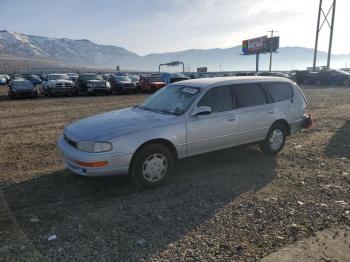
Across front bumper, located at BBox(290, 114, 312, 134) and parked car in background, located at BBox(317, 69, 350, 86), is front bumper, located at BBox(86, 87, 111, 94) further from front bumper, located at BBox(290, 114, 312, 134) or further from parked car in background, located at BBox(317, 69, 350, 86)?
parked car in background, located at BBox(317, 69, 350, 86)

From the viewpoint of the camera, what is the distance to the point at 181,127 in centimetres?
564

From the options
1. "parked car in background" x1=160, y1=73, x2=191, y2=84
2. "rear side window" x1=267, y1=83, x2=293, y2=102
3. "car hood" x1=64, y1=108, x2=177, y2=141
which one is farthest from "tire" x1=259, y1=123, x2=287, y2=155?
"parked car in background" x1=160, y1=73, x2=191, y2=84

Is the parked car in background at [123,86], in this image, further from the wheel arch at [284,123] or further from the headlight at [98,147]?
the headlight at [98,147]

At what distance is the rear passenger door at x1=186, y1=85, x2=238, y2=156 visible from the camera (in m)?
5.84

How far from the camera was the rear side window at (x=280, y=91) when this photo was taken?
23.8ft

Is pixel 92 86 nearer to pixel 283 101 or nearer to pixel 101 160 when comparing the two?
pixel 283 101

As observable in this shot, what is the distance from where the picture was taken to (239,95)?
6.62 m

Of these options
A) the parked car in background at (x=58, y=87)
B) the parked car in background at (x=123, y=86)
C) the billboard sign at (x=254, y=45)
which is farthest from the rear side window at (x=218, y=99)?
the billboard sign at (x=254, y=45)

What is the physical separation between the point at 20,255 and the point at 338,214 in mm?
3963

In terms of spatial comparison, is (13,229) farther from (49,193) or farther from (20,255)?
(49,193)

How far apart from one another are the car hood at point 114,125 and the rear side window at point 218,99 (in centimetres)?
79

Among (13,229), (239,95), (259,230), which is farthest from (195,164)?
(13,229)

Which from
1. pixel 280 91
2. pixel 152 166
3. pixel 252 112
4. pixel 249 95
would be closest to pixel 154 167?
pixel 152 166

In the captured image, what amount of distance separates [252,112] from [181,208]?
2.79 meters
